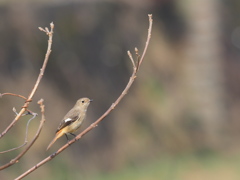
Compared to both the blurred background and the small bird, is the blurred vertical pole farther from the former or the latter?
the small bird

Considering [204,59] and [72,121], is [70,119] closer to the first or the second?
[72,121]

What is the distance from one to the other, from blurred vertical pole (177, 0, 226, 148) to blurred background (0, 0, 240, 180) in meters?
Result: 0.02

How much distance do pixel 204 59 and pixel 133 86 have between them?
7.36ft

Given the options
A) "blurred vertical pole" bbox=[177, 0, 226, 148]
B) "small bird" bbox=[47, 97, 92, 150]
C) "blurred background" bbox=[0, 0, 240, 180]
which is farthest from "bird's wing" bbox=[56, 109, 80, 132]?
"blurred vertical pole" bbox=[177, 0, 226, 148]

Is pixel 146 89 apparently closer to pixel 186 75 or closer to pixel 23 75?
pixel 186 75

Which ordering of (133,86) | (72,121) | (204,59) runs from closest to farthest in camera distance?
(72,121) → (133,86) → (204,59)

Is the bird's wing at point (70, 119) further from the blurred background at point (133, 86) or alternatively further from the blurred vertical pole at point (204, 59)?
the blurred vertical pole at point (204, 59)

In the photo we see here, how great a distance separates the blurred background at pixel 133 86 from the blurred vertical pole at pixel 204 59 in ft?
0.06

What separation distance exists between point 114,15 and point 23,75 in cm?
243

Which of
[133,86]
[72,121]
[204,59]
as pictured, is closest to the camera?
[72,121]

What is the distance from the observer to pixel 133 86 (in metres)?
12.1

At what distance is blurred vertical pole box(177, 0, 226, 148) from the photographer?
1359 cm

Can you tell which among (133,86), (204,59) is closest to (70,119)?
(133,86)

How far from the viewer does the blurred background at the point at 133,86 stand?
10562 mm
